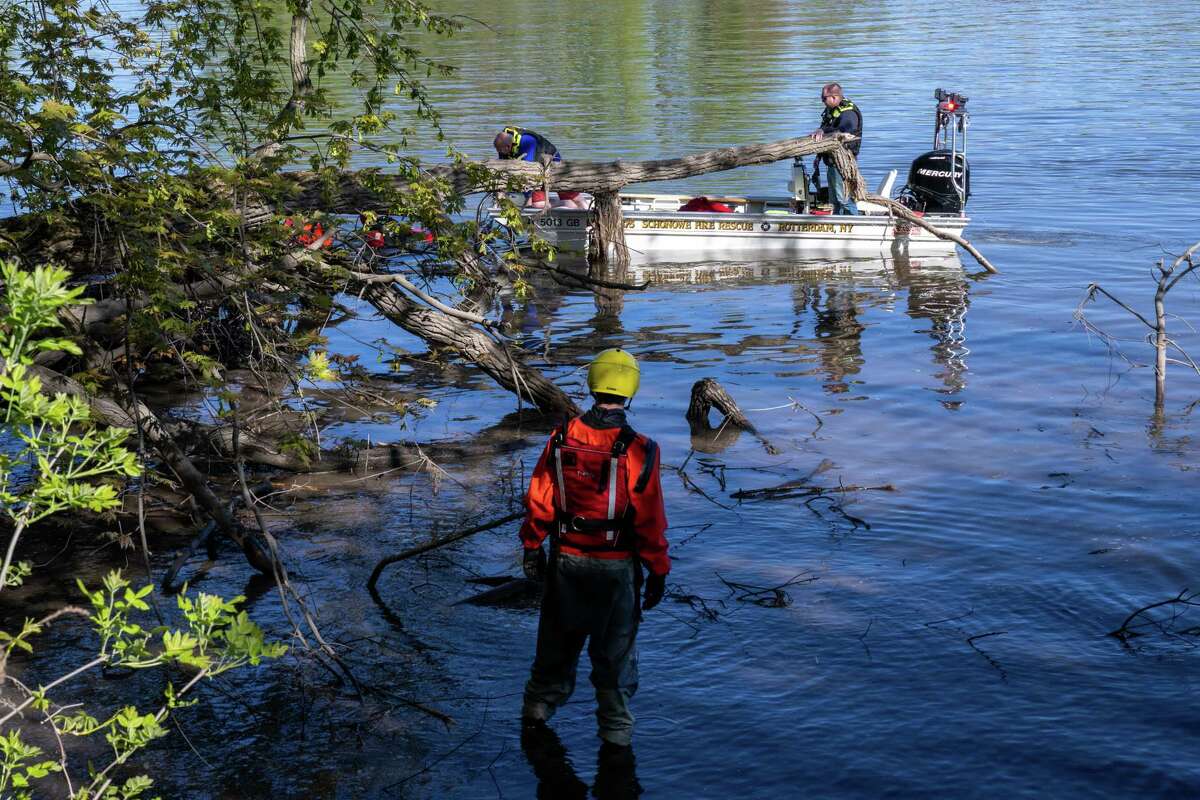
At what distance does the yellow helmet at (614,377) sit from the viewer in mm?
5793

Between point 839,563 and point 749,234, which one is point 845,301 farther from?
point 839,563

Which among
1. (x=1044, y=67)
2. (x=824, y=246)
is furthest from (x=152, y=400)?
(x=1044, y=67)

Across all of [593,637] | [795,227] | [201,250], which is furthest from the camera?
[795,227]

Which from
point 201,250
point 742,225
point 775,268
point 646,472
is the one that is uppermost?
point 201,250

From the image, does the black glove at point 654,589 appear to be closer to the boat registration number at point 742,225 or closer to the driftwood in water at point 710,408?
the driftwood in water at point 710,408

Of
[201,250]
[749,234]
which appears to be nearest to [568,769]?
[201,250]

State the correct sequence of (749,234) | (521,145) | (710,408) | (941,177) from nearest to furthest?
(710,408) → (521,145) → (941,177) → (749,234)

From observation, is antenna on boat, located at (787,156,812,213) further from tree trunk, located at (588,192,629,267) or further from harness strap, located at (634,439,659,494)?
harness strap, located at (634,439,659,494)

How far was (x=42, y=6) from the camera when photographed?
8.78 metres

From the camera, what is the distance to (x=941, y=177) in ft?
63.9

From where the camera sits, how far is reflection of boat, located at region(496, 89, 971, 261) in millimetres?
20000

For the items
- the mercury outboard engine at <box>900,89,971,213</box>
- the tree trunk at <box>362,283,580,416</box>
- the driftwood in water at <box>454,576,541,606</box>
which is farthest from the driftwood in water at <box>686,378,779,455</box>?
the mercury outboard engine at <box>900,89,971,213</box>

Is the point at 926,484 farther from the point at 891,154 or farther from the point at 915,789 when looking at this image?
the point at 891,154

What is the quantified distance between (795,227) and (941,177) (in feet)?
7.72
